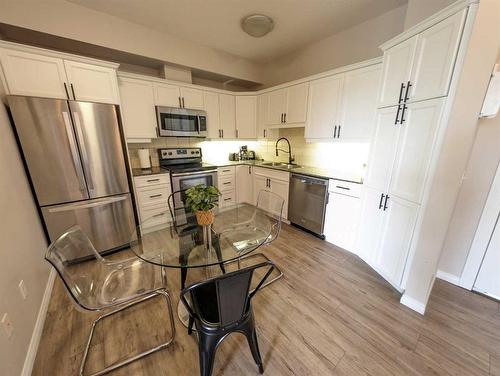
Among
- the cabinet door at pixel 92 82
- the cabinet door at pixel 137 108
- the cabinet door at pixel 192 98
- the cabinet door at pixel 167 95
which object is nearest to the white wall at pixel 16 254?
the cabinet door at pixel 92 82

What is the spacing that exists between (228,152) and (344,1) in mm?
2928

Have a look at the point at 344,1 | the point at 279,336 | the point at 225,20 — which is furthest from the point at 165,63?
the point at 279,336

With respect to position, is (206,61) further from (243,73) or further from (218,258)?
(218,258)

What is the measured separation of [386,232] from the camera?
198cm

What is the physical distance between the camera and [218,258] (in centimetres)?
142

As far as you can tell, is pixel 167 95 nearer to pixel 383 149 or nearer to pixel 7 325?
pixel 7 325

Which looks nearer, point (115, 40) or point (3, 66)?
point (3, 66)

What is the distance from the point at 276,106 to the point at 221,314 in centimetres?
332

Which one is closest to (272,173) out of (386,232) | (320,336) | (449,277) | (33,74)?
(386,232)

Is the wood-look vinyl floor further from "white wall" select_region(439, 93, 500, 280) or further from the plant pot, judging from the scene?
the plant pot

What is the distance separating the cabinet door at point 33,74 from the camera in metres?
1.79

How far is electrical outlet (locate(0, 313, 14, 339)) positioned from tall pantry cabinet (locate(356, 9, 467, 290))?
2971 millimetres

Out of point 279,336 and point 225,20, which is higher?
point 225,20

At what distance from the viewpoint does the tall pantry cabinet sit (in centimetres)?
145
